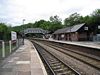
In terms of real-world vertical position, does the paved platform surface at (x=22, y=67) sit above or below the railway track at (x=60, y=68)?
above

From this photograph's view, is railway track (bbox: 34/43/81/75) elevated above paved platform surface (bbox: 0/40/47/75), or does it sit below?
below

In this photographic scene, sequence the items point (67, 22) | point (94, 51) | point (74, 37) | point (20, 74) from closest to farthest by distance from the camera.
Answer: point (20, 74)
point (94, 51)
point (74, 37)
point (67, 22)

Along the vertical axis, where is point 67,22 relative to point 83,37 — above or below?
above

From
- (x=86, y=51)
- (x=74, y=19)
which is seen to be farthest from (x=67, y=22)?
(x=86, y=51)

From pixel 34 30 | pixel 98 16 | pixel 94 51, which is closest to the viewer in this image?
pixel 94 51

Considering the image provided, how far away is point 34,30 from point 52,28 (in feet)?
38.4

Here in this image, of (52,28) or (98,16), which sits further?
(52,28)

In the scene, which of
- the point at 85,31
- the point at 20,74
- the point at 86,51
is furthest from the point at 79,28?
the point at 20,74

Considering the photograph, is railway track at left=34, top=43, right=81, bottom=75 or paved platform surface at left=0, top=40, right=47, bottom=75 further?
railway track at left=34, top=43, right=81, bottom=75

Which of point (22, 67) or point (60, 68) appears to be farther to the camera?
point (60, 68)

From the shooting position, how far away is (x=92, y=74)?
1339cm

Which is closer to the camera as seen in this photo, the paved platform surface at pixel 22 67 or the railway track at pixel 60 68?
the paved platform surface at pixel 22 67

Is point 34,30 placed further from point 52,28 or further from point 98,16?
point 98,16

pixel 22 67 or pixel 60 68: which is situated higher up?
pixel 22 67
